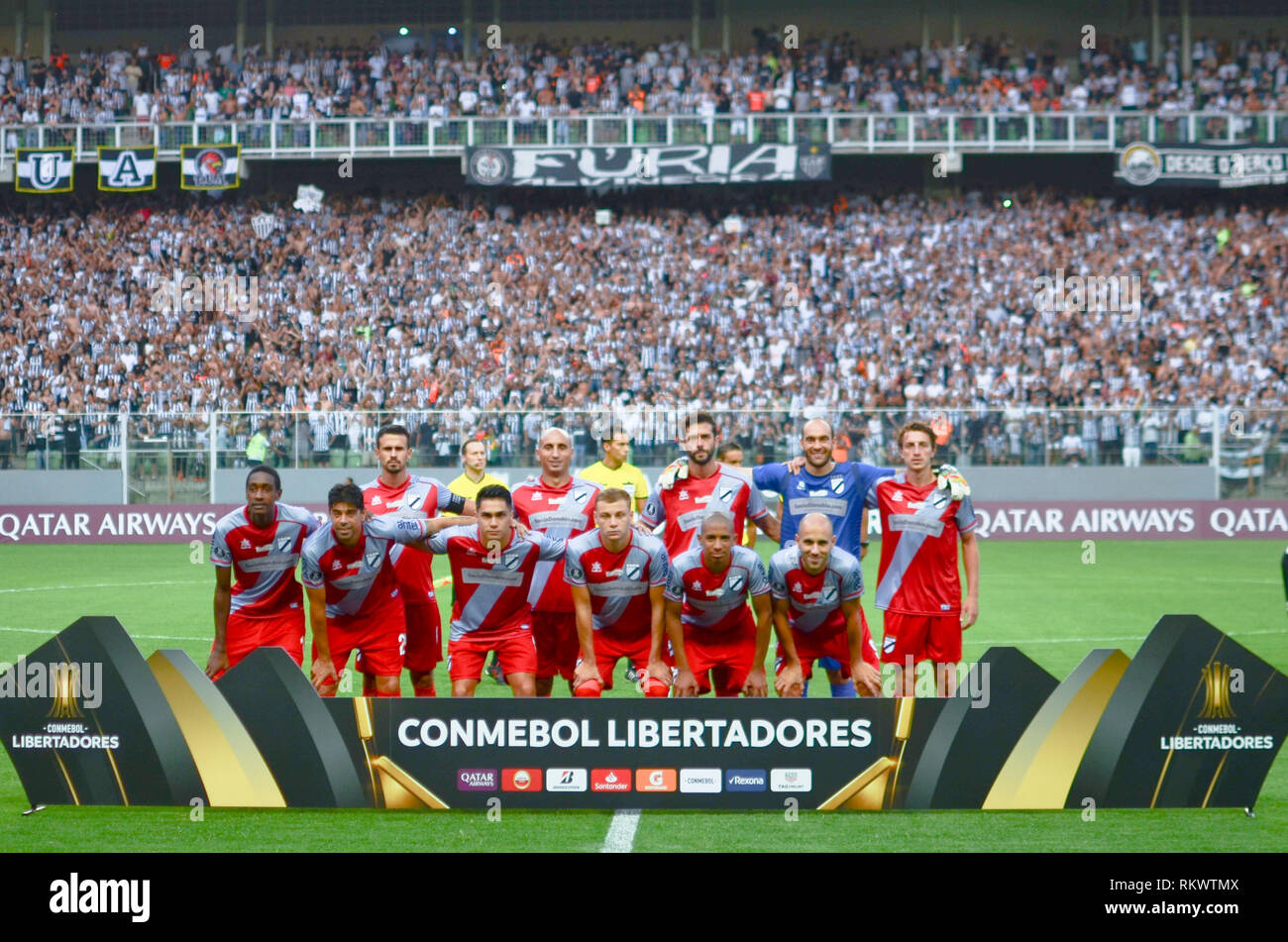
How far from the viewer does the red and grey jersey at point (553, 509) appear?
9.25m

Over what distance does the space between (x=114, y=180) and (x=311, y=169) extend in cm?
481

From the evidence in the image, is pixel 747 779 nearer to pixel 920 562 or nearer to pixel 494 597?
pixel 494 597

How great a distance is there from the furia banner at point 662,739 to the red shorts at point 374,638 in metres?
1.84

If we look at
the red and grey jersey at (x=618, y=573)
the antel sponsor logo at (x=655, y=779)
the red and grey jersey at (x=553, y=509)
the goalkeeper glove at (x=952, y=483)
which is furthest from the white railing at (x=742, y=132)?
the antel sponsor logo at (x=655, y=779)

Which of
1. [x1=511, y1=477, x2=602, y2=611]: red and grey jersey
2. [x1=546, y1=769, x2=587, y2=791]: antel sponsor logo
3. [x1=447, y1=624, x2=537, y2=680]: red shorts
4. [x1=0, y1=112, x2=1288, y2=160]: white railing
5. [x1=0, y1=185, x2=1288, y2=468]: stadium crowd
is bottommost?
[x1=546, y1=769, x2=587, y2=791]: antel sponsor logo

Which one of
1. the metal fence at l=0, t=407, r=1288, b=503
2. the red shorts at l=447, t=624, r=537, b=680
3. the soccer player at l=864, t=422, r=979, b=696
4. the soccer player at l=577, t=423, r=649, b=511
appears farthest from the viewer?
the metal fence at l=0, t=407, r=1288, b=503

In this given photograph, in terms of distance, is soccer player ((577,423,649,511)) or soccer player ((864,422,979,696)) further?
soccer player ((577,423,649,511))

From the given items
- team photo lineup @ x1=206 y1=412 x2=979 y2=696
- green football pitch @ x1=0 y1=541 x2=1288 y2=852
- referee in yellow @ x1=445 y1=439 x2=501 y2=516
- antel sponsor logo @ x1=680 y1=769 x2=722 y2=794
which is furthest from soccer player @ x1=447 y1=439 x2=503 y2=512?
antel sponsor logo @ x1=680 y1=769 x2=722 y2=794

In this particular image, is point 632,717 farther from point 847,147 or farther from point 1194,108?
point 1194,108

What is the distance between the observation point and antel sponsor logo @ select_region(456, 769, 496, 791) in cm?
691

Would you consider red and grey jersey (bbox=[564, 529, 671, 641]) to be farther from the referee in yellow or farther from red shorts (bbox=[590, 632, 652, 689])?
the referee in yellow

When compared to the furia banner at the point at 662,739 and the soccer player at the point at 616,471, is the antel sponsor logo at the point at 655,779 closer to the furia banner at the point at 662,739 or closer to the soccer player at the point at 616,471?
the furia banner at the point at 662,739

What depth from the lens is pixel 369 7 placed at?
38500 millimetres

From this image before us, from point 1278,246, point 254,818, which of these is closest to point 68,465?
point 254,818
